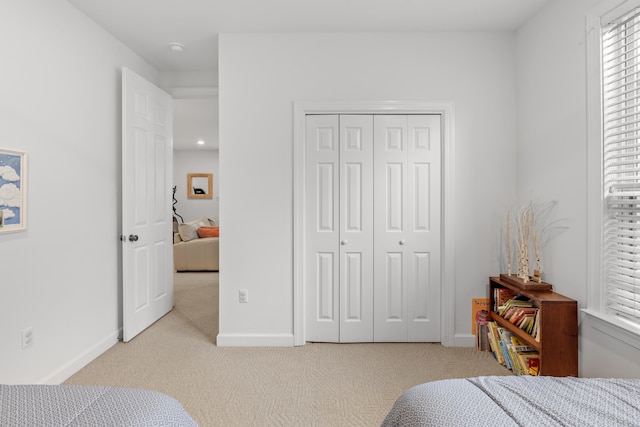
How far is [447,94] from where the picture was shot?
2922 millimetres

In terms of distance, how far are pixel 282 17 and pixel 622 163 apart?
2.39 meters

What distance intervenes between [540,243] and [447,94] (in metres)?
1.36

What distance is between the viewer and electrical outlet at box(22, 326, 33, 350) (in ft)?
6.81

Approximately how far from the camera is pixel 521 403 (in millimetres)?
1053

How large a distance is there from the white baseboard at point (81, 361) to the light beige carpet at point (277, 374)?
0.04 metres

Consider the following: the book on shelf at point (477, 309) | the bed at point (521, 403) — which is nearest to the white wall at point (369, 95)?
the book on shelf at point (477, 309)

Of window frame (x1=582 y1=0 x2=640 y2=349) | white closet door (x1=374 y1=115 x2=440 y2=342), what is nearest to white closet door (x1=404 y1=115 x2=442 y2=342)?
white closet door (x1=374 y1=115 x2=440 y2=342)

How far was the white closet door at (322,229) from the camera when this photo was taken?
2.96 m

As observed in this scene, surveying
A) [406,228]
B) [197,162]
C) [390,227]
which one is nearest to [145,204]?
[390,227]

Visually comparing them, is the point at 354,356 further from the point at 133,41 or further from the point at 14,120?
the point at 133,41

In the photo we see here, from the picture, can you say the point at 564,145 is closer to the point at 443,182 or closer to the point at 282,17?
the point at 443,182

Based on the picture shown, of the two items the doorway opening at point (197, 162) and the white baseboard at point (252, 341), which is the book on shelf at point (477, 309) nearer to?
the white baseboard at point (252, 341)

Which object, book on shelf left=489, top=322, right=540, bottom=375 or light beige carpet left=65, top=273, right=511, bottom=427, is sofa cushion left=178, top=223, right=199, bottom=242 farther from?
book on shelf left=489, top=322, right=540, bottom=375

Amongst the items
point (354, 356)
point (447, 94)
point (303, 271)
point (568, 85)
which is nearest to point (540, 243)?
point (568, 85)
